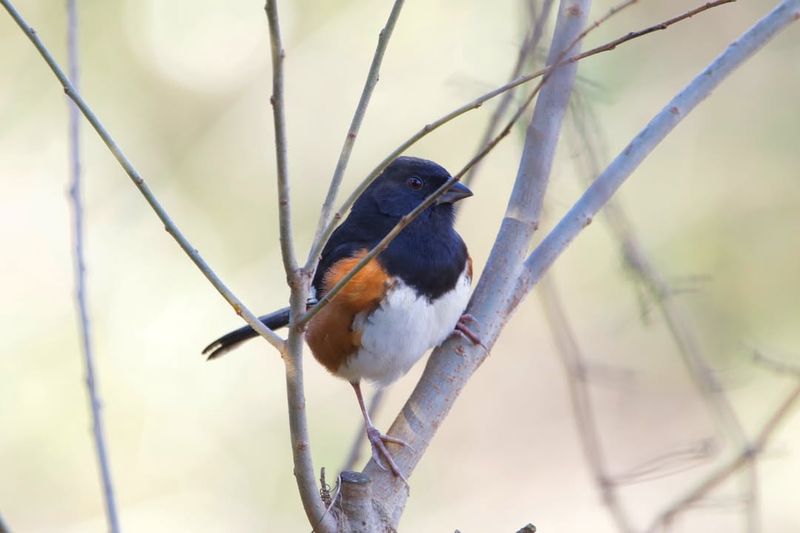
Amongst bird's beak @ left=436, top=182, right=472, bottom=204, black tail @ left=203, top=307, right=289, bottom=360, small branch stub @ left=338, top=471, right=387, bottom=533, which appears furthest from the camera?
black tail @ left=203, top=307, right=289, bottom=360

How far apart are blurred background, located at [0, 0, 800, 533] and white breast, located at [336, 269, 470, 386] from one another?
153cm

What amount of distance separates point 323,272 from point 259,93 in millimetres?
1796

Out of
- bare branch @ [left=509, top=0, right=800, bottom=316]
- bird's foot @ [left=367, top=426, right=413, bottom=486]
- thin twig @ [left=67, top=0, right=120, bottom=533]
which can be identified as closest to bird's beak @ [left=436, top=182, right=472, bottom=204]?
bare branch @ [left=509, top=0, right=800, bottom=316]

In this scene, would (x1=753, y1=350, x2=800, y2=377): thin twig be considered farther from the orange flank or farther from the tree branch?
the orange flank

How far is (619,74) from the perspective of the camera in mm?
3930

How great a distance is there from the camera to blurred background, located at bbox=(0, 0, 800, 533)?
3.72m

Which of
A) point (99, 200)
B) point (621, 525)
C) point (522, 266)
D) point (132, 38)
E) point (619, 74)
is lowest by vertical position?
point (621, 525)

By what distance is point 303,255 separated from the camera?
385cm

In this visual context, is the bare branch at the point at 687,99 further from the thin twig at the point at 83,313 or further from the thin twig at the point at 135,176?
the thin twig at the point at 83,313

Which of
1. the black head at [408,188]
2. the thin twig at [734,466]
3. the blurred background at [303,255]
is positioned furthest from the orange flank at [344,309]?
the blurred background at [303,255]

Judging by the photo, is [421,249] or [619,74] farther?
[619,74]

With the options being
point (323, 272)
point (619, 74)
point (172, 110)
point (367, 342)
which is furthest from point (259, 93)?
point (367, 342)

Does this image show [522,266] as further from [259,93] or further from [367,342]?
[259,93]

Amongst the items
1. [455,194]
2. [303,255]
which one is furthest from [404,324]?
[303,255]
